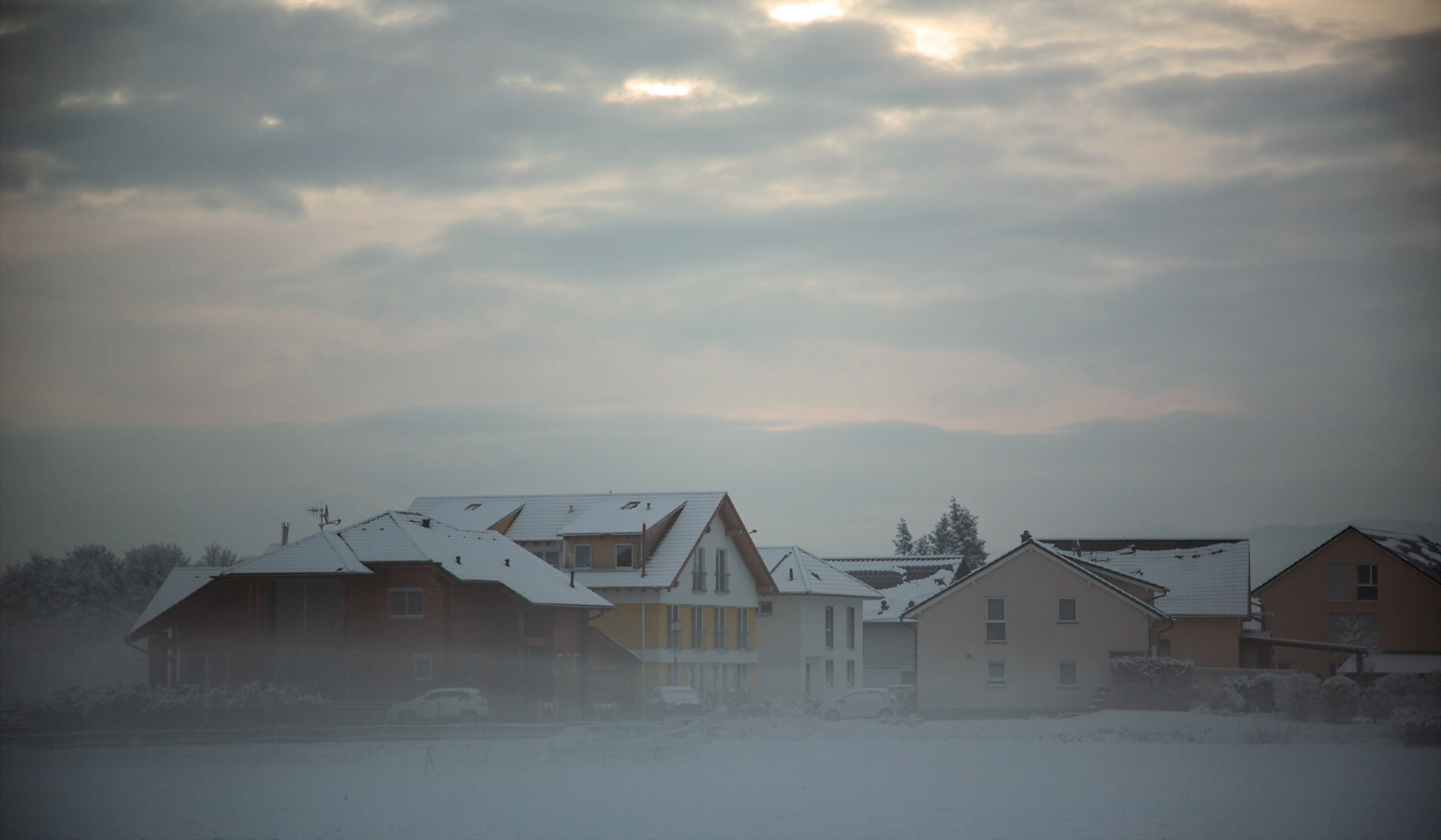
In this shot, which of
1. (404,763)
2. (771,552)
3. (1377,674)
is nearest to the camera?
(404,763)

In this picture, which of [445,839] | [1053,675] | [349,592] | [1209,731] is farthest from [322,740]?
[1053,675]

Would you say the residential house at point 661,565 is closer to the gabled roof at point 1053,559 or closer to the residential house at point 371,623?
the residential house at point 371,623

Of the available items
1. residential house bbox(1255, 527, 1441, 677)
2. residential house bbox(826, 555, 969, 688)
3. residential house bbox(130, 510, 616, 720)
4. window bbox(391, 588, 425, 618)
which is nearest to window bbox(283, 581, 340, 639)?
residential house bbox(130, 510, 616, 720)

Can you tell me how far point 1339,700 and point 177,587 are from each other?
41.7 m

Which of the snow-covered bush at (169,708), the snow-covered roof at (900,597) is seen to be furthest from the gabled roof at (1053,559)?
the snow-covered bush at (169,708)

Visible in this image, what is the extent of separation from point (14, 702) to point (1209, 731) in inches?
1277

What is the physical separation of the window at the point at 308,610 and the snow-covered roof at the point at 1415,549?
41179 millimetres

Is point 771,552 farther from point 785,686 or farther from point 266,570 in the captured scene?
point 266,570

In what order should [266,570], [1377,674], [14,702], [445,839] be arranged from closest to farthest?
[445,839], [14,702], [266,570], [1377,674]

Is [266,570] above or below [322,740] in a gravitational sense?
above

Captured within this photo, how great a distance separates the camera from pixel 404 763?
98.0 ft

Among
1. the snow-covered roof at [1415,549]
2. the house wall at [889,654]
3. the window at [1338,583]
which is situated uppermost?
the snow-covered roof at [1415,549]

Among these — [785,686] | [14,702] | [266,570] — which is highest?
[266,570]

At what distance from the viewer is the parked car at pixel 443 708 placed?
131ft
